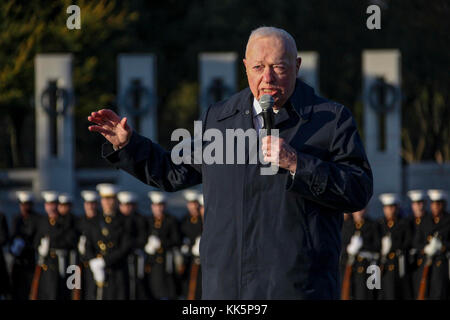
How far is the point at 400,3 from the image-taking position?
1227 inches

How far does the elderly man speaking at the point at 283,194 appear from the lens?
12.5ft

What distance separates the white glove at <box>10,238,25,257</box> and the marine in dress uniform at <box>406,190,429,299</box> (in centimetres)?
525

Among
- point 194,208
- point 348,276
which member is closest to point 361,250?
point 348,276

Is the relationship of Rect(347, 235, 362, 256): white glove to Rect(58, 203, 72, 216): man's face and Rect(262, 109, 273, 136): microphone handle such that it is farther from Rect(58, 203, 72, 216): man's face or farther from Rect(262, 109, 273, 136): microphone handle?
Rect(262, 109, 273, 136): microphone handle

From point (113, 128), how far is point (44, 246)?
10.5 metres

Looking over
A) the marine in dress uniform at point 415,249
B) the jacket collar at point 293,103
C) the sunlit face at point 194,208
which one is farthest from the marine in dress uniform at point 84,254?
the jacket collar at point 293,103

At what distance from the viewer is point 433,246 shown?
14156 mm

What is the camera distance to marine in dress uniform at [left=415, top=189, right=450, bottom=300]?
46.2ft

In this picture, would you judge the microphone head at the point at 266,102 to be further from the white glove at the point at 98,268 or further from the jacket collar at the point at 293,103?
the white glove at the point at 98,268

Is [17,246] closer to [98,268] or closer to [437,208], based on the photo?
[98,268]

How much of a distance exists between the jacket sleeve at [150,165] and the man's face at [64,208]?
1047cm

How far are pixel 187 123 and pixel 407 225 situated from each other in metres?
22.2

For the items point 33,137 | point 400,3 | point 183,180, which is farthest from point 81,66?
point 183,180

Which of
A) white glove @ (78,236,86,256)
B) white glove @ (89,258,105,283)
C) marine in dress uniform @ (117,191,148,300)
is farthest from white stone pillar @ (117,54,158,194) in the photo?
white glove @ (89,258,105,283)
